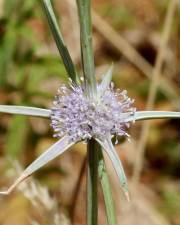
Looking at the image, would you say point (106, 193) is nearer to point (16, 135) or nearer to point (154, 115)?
point (154, 115)

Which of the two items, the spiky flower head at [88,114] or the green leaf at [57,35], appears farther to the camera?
the spiky flower head at [88,114]

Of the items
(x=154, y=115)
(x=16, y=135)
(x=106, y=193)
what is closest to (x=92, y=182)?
(x=106, y=193)

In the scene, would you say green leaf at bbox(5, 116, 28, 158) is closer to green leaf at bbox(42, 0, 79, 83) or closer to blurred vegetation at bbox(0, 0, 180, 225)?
blurred vegetation at bbox(0, 0, 180, 225)

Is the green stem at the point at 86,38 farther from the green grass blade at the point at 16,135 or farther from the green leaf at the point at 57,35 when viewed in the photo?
the green grass blade at the point at 16,135

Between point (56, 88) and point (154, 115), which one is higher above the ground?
point (56, 88)

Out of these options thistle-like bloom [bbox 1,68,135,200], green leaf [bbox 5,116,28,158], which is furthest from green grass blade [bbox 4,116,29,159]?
thistle-like bloom [bbox 1,68,135,200]

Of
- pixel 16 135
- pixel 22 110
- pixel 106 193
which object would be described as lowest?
pixel 106 193

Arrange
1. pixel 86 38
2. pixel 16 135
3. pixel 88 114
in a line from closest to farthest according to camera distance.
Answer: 1. pixel 86 38
2. pixel 88 114
3. pixel 16 135

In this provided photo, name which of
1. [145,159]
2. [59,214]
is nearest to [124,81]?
[145,159]

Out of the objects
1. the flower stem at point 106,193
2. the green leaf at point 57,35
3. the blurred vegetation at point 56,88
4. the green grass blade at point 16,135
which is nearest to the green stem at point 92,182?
the flower stem at point 106,193
